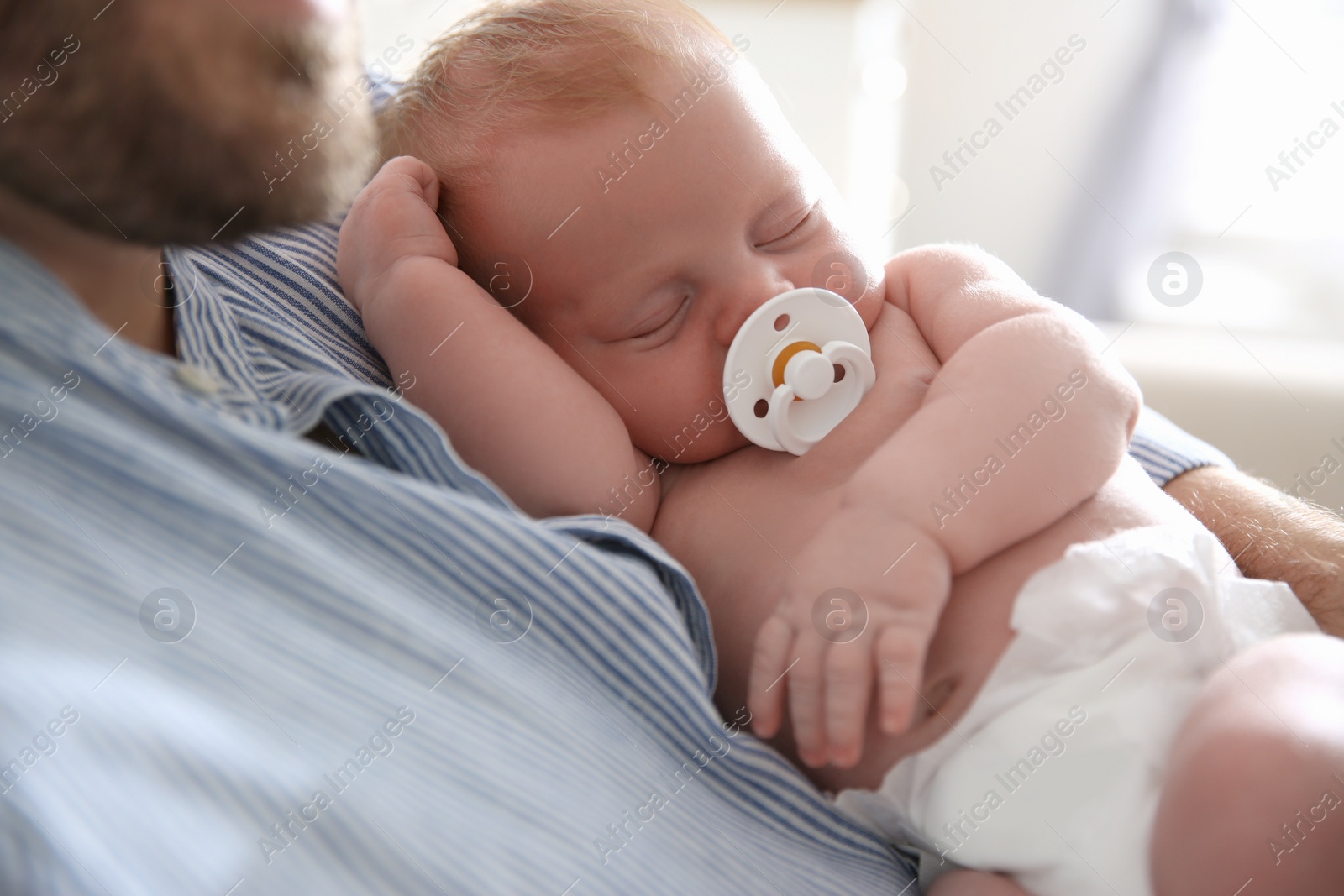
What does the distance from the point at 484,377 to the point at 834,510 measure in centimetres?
33

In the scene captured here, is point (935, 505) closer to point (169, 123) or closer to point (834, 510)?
point (834, 510)

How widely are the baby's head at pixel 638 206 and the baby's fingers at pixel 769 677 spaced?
271 millimetres

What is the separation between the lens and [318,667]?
545mm

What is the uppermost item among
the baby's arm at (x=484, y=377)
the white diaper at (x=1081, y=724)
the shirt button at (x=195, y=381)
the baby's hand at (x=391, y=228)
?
the shirt button at (x=195, y=381)

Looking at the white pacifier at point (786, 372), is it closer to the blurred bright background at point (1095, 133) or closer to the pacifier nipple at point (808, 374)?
the pacifier nipple at point (808, 374)

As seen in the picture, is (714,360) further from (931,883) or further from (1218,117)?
(1218,117)

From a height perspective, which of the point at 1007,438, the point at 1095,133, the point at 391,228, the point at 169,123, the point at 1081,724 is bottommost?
the point at 1095,133

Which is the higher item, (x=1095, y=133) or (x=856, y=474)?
(x=856, y=474)

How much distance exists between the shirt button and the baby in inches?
8.5

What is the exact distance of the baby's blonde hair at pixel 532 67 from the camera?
90cm

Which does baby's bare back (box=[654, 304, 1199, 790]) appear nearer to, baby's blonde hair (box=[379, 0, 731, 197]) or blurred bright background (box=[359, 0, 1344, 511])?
baby's blonde hair (box=[379, 0, 731, 197])

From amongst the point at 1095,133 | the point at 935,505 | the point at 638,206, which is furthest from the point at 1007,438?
the point at 1095,133

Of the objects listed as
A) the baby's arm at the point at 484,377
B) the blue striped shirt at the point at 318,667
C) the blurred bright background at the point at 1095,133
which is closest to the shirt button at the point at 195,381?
the blue striped shirt at the point at 318,667

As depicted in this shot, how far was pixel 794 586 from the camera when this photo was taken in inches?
27.3
